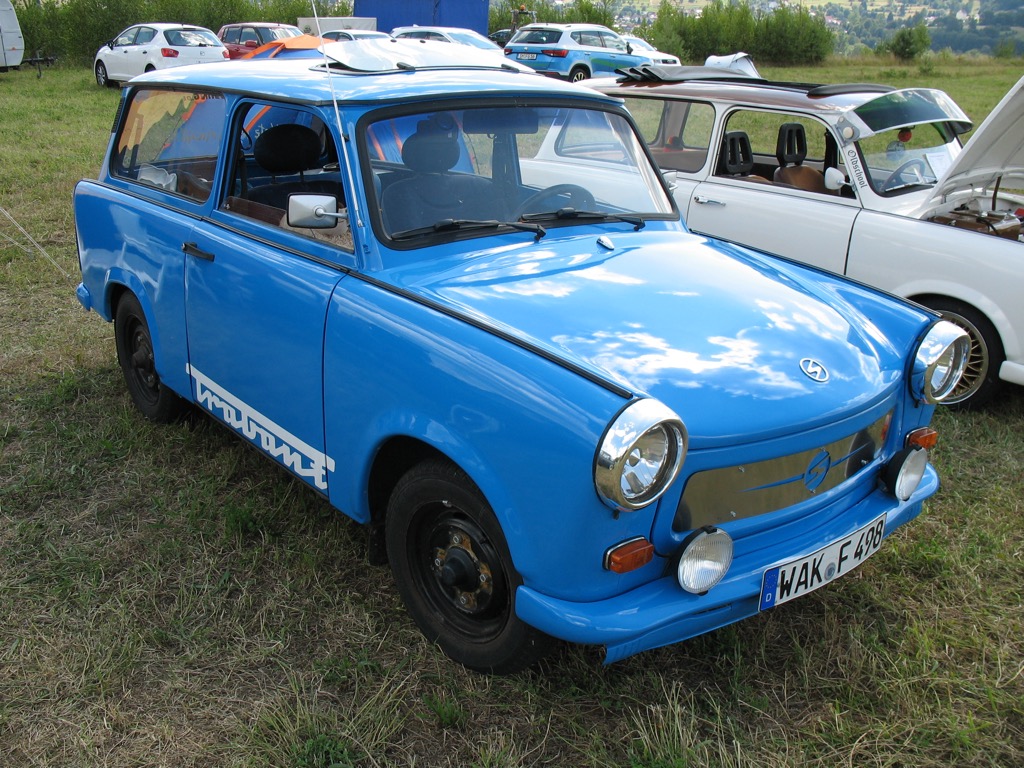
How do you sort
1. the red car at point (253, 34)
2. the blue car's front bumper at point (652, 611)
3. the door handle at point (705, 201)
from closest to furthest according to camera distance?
the blue car's front bumper at point (652, 611) < the door handle at point (705, 201) < the red car at point (253, 34)

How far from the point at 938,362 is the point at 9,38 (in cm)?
2314

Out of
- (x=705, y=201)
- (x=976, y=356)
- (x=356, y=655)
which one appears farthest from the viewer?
(x=705, y=201)

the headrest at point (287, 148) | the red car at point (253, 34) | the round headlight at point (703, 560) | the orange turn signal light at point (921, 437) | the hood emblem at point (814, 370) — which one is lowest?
the round headlight at point (703, 560)

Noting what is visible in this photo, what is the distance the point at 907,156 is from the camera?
5285 mm

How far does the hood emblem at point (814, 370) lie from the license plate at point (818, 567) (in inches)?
18.0

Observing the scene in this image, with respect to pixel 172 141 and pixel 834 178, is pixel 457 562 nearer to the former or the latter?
pixel 172 141

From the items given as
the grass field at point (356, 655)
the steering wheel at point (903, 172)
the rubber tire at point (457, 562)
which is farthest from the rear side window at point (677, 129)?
→ the rubber tire at point (457, 562)

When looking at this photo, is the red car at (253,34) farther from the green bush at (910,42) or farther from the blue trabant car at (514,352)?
the green bush at (910,42)

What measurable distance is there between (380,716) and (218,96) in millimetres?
2441

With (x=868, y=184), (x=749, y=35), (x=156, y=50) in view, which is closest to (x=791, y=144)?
(x=868, y=184)

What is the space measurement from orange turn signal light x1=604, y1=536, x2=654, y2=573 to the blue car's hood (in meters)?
0.31

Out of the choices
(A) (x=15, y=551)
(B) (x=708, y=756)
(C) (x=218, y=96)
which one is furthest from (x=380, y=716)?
(C) (x=218, y=96)

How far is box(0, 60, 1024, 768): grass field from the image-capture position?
7.89ft

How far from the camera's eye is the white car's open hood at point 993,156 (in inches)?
170
